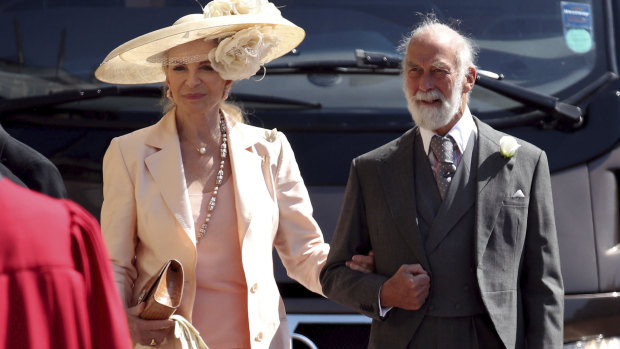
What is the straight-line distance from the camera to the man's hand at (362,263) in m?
3.29

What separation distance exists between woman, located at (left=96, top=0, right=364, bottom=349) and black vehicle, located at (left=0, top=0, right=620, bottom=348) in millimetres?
585

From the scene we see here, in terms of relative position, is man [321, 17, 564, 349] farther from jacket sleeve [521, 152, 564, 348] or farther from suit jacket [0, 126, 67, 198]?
suit jacket [0, 126, 67, 198]

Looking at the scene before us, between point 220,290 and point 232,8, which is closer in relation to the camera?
point 220,290

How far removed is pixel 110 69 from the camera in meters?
3.86

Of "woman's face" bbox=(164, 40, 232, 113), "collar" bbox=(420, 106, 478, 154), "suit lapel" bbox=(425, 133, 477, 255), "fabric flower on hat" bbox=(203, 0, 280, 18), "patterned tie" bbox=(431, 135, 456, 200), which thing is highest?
"fabric flower on hat" bbox=(203, 0, 280, 18)

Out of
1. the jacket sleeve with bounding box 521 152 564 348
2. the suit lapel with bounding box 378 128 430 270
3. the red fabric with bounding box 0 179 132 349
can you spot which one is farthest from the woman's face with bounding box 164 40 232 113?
the red fabric with bounding box 0 179 132 349

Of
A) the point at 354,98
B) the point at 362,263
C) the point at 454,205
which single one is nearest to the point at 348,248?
the point at 362,263

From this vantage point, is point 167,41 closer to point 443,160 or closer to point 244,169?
point 244,169

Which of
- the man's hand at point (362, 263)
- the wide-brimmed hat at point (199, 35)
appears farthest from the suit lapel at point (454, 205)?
the wide-brimmed hat at point (199, 35)

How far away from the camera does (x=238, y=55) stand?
353 cm

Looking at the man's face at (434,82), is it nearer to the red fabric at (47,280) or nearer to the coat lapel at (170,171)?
the coat lapel at (170,171)

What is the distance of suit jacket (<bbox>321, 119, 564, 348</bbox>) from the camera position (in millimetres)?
3135

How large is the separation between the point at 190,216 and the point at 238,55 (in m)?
0.53

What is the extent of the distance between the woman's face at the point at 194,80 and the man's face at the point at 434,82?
2.19ft
